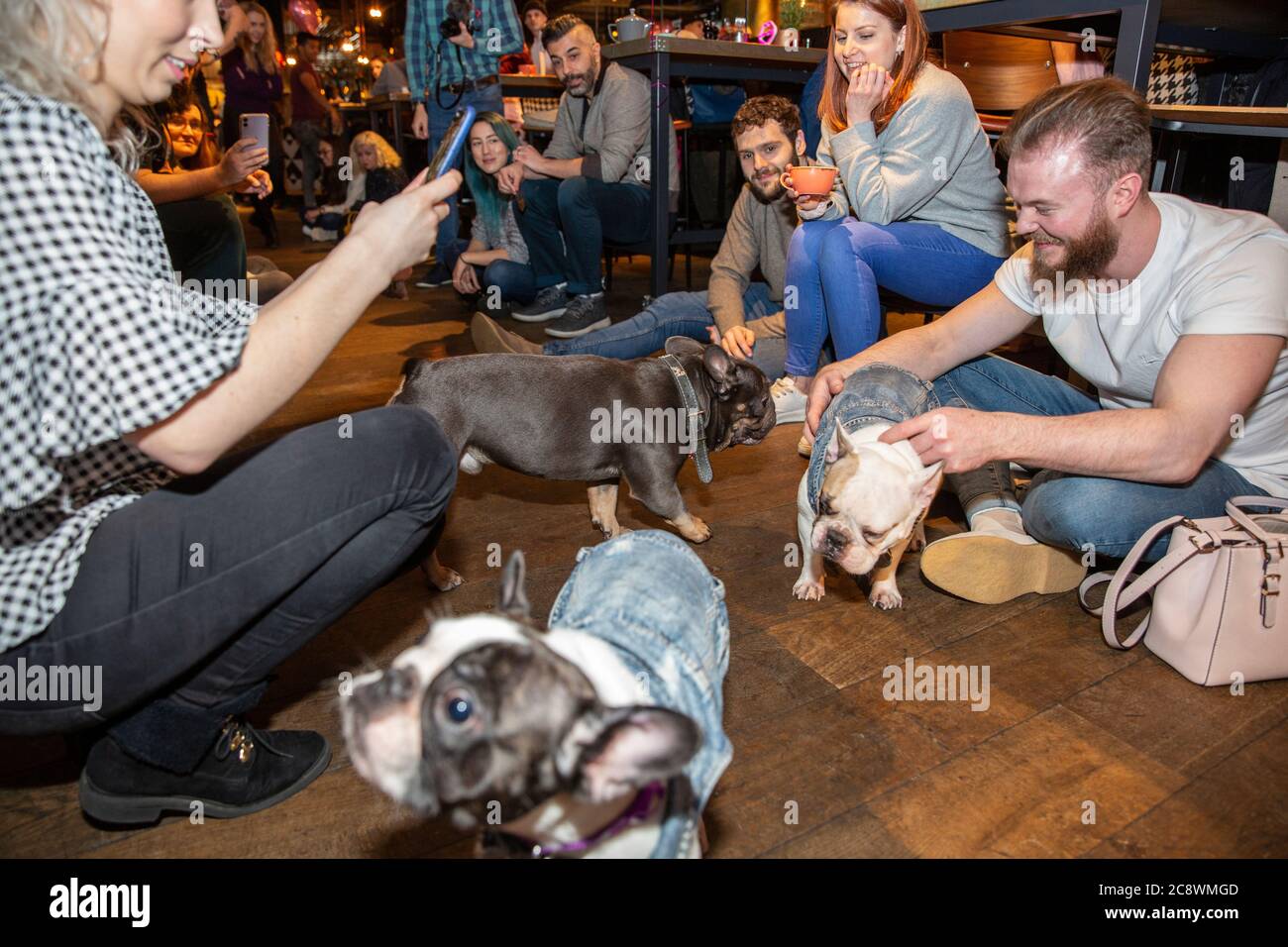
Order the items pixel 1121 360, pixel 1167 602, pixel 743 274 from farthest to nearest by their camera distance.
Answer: pixel 743 274 < pixel 1121 360 < pixel 1167 602

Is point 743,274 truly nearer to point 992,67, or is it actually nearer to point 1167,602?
point 992,67

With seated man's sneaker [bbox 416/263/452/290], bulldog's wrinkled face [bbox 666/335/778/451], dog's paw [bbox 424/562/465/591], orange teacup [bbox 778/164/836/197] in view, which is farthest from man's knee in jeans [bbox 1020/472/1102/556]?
seated man's sneaker [bbox 416/263/452/290]

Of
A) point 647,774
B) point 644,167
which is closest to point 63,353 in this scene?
point 647,774

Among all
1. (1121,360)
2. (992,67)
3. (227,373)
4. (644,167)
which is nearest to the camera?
(227,373)

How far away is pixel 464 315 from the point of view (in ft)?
22.3

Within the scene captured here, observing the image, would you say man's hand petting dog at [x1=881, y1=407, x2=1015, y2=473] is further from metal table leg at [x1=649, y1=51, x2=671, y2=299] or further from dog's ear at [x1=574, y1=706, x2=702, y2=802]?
metal table leg at [x1=649, y1=51, x2=671, y2=299]

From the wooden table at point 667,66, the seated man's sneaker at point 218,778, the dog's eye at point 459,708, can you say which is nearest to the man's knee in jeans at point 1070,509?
the dog's eye at point 459,708

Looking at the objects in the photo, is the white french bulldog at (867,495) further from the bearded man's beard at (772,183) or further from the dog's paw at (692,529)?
the bearded man's beard at (772,183)

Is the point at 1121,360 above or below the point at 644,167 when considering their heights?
below

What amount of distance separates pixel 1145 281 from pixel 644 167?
459 centimetres

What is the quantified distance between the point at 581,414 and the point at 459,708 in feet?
5.83

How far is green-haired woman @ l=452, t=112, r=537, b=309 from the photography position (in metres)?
6.52

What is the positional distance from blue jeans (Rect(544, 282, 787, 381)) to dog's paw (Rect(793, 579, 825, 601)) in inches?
85.6

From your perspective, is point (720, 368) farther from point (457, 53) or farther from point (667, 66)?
point (457, 53)
